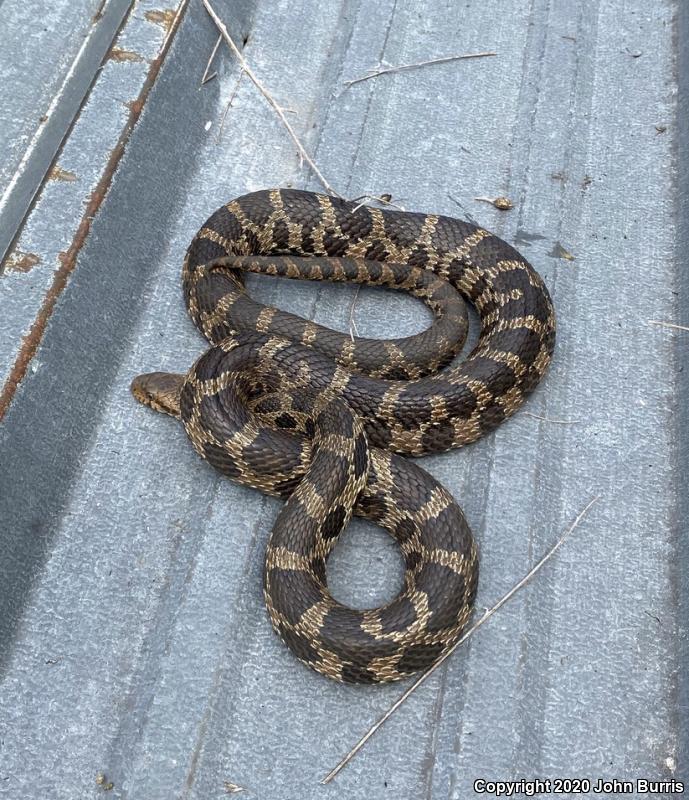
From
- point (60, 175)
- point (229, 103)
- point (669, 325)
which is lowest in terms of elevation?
point (669, 325)

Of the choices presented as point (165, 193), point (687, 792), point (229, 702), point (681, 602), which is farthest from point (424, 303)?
point (687, 792)

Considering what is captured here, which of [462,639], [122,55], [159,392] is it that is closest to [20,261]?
[159,392]

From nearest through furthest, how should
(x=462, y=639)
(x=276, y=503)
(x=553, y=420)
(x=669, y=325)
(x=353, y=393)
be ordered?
(x=462, y=639)
(x=276, y=503)
(x=353, y=393)
(x=553, y=420)
(x=669, y=325)

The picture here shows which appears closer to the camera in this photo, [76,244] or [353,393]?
[76,244]

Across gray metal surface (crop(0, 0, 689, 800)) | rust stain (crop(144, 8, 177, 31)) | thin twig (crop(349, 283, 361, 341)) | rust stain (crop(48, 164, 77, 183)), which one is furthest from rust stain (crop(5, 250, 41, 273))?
rust stain (crop(144, 8, 177, 31))

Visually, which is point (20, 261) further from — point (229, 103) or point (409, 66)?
point (409, 66)

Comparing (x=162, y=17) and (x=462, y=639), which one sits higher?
(x=162, y=17)

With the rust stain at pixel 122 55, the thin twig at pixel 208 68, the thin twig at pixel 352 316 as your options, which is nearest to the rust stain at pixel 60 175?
the rust stain at pixel 122 55
